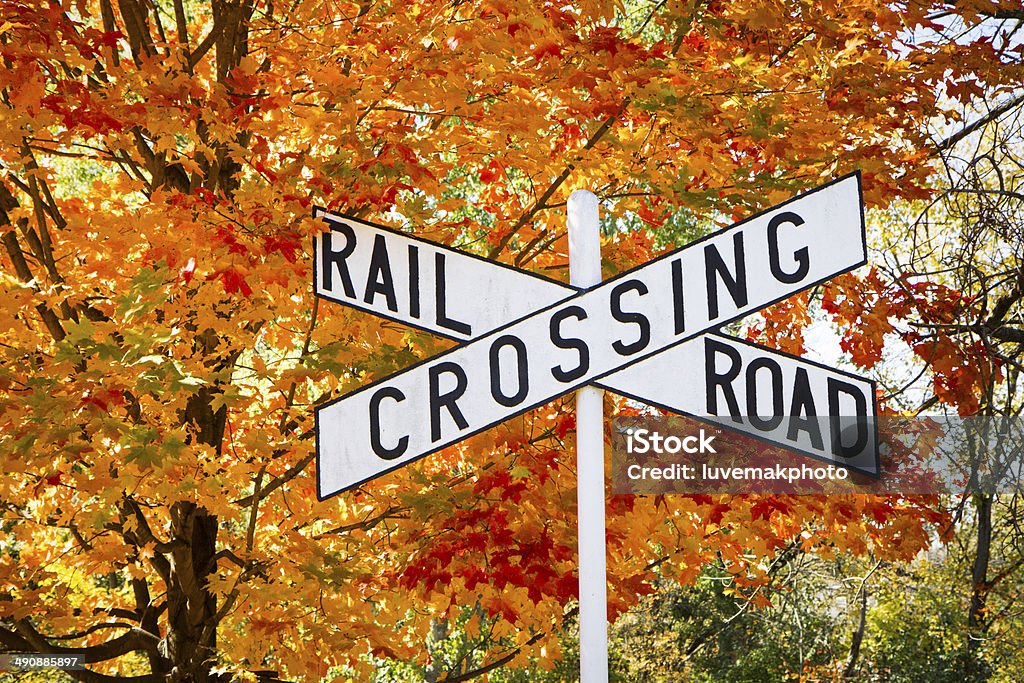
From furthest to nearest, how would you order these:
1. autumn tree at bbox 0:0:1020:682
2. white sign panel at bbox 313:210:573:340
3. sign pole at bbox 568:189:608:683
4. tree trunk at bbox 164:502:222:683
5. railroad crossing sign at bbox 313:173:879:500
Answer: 1. tree trunk at bbox 164:502:222:683
2. autumn tree at bbox 0:0:1020:682
3. white sign panel at bbox 313:210:573:340
4. railroad crossing sign at bbox 313:173:879:500
5. sign pole at bbox 568:189:608:683

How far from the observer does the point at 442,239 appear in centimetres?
409

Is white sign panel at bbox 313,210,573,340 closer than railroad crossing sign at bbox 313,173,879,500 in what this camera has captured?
No

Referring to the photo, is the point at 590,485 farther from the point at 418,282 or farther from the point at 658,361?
the point at 418,282

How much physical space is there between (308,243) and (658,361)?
1.77 metres

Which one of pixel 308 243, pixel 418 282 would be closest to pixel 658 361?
pixel 418 282

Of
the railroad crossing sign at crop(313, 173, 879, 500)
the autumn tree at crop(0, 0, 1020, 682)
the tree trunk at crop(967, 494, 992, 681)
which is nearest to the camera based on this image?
the railroad crossing sign at crop(313, 173, 879, 500)

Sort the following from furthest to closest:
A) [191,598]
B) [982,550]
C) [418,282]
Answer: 1. [191,598]
2. [982,550]
3. [418,282]

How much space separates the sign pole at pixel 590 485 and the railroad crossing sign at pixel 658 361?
57 mm

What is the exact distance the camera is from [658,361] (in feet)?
6.37

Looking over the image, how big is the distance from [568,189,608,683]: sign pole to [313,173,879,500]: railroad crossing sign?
6 cm

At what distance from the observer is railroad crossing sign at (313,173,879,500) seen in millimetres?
1918

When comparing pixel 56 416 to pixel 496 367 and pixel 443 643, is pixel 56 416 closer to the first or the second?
pixel 496 367

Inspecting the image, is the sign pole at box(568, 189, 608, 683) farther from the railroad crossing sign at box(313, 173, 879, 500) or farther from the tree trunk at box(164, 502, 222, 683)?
the tree trunk at box(164, 502, 222, 683)

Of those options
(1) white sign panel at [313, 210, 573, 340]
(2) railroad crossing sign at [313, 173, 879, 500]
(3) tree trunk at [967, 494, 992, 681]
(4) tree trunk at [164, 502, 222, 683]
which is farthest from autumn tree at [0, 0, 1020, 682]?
(2) railroad crossing sign at [313, 173, 879, 500]
